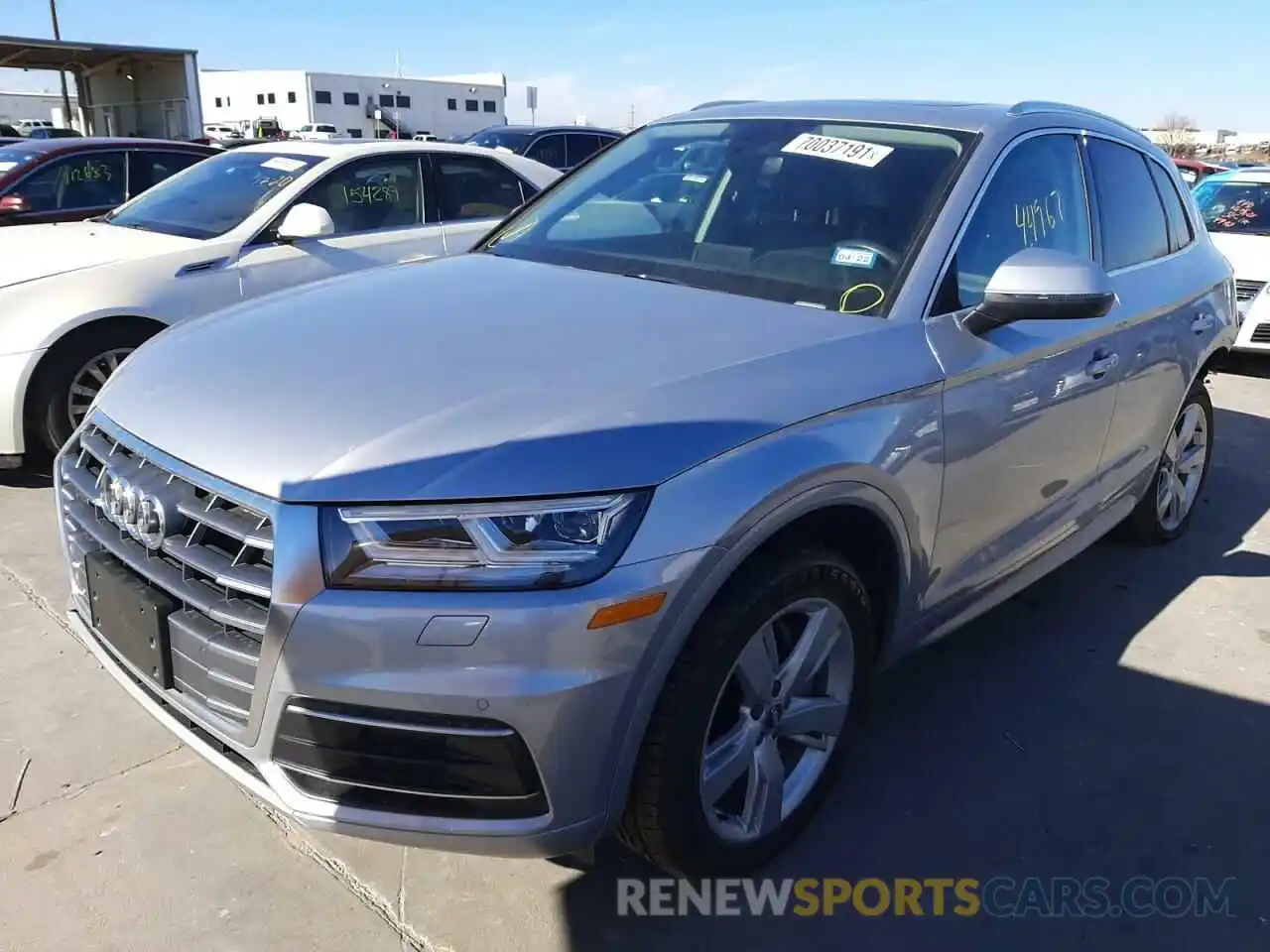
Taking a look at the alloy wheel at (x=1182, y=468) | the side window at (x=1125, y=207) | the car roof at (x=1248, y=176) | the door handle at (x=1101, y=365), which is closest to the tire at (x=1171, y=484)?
the alloy wheel at (x=1182, y=468)

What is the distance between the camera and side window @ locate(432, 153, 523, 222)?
612cm

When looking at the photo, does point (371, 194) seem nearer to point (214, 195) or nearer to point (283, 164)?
point (283, 164)

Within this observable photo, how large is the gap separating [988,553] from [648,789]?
1351mm

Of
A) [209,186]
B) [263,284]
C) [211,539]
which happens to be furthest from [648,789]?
[209,186]

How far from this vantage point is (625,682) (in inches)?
71.8

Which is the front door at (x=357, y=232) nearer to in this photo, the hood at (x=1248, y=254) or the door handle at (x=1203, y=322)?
the door handle at (x=1203, y=322)

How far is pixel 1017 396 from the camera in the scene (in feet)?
8.95

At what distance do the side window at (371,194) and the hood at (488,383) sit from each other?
3.08 metres

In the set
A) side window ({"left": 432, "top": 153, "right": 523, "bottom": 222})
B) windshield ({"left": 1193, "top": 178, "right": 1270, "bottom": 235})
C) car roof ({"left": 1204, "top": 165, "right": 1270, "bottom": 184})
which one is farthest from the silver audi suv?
car roof ({"left": 1204, "top": 165, "right": 1270, "bottom": 184})

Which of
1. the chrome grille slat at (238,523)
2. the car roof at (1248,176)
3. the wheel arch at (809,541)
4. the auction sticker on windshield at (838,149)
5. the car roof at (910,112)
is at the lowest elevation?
the wheel arch at (809,541)

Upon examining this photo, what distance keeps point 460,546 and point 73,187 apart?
7742mm

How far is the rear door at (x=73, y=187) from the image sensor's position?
7.78 m

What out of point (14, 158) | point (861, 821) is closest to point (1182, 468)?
point (861, 821)

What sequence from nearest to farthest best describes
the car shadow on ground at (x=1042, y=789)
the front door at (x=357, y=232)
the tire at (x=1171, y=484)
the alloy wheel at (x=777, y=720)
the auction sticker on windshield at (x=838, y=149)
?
the alloy wheel at (x=777, y=720) → the car shadow on ground at (x=1042, y=789) → the auction sticker on windshield at (x=838, y=149) → the tire at (x=1171, y=484) → the front door at (x=357, y=232)
